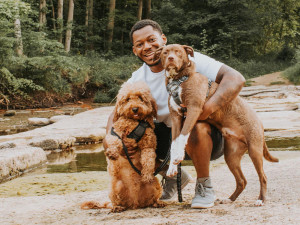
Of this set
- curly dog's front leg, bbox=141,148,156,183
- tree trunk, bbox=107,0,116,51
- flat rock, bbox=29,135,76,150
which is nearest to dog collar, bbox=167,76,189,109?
curly dog's front leg, bbox=141,148,156,183

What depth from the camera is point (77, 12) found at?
28.6 metres

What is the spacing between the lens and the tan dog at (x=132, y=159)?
3258 mm

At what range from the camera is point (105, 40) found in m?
26.6

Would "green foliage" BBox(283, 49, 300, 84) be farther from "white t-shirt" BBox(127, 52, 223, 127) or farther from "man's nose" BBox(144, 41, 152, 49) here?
"man's nose" BBox(144, 41, 152, 49)

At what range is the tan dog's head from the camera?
9.32ft

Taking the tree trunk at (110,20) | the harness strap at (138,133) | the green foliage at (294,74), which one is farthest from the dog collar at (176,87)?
the tree trunk at (110,20)

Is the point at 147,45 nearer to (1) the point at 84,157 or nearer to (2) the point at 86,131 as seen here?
(1) the point at 84,157

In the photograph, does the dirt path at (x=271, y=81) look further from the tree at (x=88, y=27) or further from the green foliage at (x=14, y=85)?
the green foliage at (x=14, y=85)

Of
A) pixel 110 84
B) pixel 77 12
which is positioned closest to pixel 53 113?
pixel 110 84

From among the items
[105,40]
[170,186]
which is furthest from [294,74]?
[170,186]

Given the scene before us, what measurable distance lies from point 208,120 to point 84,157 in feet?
13.3

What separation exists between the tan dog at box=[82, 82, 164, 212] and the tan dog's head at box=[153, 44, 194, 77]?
0.55 metres

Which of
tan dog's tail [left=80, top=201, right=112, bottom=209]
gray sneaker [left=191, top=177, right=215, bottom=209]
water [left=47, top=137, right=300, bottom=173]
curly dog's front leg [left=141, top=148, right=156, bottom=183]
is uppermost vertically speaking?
curly dog's front leg [left=141, top=148, right=156, bottom=183]

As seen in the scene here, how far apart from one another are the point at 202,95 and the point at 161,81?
912mm
